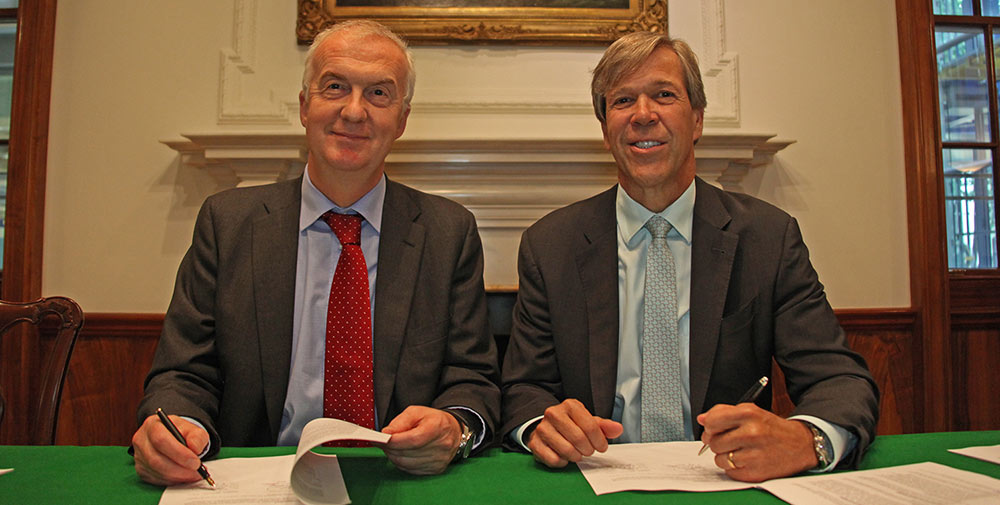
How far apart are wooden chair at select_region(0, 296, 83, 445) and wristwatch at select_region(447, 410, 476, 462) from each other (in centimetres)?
109

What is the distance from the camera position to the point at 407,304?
58.4 inches

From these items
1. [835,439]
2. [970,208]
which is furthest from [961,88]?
[835,439]

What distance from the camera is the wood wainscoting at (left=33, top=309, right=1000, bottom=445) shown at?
103 inches

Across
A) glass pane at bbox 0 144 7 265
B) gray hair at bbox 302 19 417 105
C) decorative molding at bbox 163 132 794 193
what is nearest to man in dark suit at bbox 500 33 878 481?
gray hair at bbox 302 19 417 105

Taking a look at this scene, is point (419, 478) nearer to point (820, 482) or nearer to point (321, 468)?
point (321, 468)

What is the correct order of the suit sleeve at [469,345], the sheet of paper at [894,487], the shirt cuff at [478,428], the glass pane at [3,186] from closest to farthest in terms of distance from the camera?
1. the sheet of paper at [894,487]
2. the shirt cuff at [478,428]
3. the suit sleeve at [469,345]
4. the glass pane at [3,186]

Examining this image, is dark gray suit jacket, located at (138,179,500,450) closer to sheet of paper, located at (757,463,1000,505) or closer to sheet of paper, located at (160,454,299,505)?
sheet of paper, located at (160,454,299,505)

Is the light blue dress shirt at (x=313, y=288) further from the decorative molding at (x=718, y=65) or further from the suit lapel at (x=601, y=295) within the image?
the decorative molding at (x=718, y=65)

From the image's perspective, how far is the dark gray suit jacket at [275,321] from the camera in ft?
4.68

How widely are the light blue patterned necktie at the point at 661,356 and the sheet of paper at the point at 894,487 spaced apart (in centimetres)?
50

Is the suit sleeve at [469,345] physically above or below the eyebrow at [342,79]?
below

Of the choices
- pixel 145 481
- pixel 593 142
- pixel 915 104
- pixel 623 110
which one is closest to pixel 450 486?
pixel 145 481

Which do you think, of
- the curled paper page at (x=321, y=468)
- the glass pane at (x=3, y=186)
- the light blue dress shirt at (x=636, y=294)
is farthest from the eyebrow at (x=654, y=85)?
the glass pane at (x=3, y=186)

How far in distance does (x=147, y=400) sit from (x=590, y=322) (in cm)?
100
